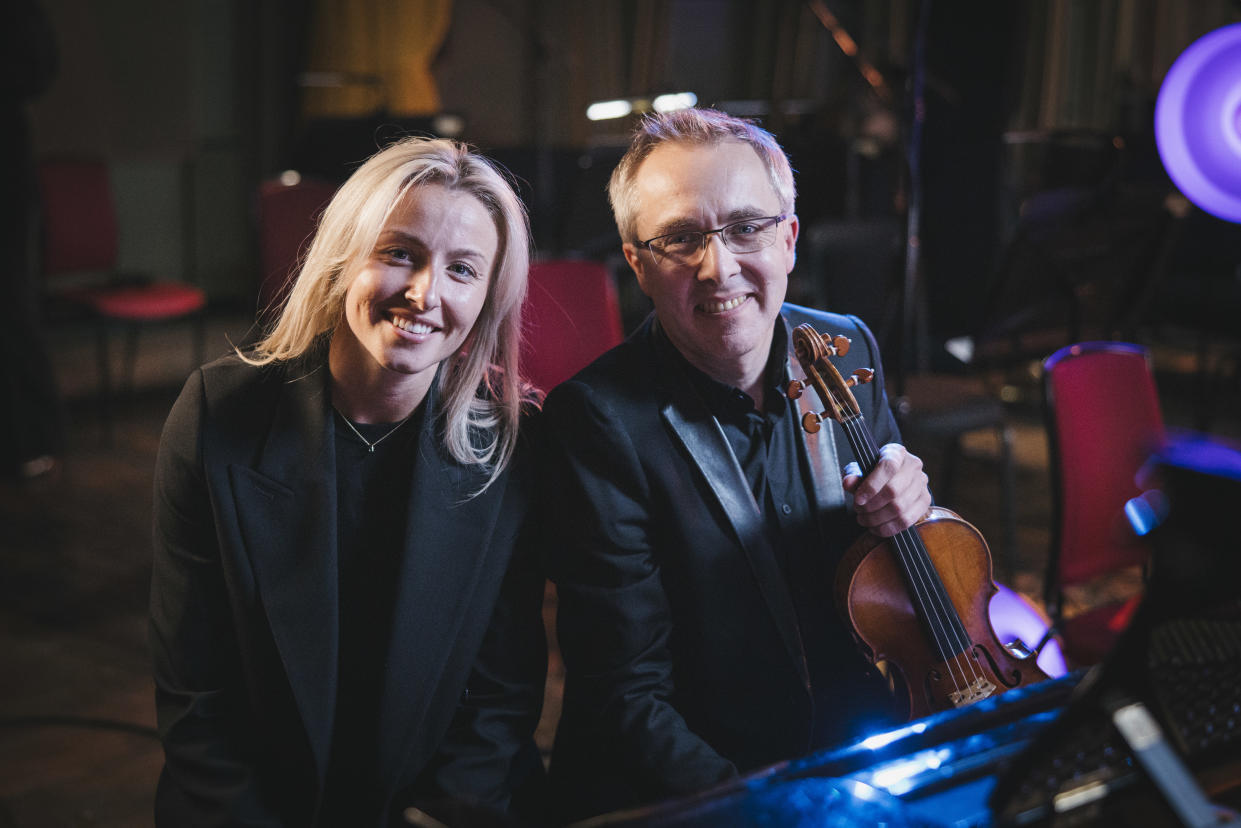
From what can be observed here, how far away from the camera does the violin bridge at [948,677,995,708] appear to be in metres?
1.37

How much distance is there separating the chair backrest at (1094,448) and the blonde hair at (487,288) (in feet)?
3.88

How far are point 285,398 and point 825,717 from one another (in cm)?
88

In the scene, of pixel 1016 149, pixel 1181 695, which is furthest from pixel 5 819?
pixel 1016 149

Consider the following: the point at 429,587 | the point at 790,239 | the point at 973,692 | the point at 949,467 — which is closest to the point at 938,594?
the point at 973,692

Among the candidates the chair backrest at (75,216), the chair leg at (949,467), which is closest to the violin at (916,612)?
the chair leg at (949,467)

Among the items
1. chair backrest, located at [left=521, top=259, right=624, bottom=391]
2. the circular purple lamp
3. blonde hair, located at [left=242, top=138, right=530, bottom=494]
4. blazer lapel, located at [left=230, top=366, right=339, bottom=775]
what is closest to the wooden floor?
chair backrest, located at [left=521, top=259, right=624, bottom=391]

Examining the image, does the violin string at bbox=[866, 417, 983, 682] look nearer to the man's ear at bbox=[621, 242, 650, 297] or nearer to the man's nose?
the man's ear at bbox=[621, 242, 650, 297]

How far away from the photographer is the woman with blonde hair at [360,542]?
4.36ft

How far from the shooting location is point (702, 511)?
1.45 m

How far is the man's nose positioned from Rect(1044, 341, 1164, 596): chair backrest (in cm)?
133

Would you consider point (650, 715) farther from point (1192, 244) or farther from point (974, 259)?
point (1192, 244)

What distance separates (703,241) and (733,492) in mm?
348

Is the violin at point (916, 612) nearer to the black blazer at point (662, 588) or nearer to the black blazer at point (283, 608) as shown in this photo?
the black blazer at point (662, 588)

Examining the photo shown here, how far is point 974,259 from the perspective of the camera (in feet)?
17.6
